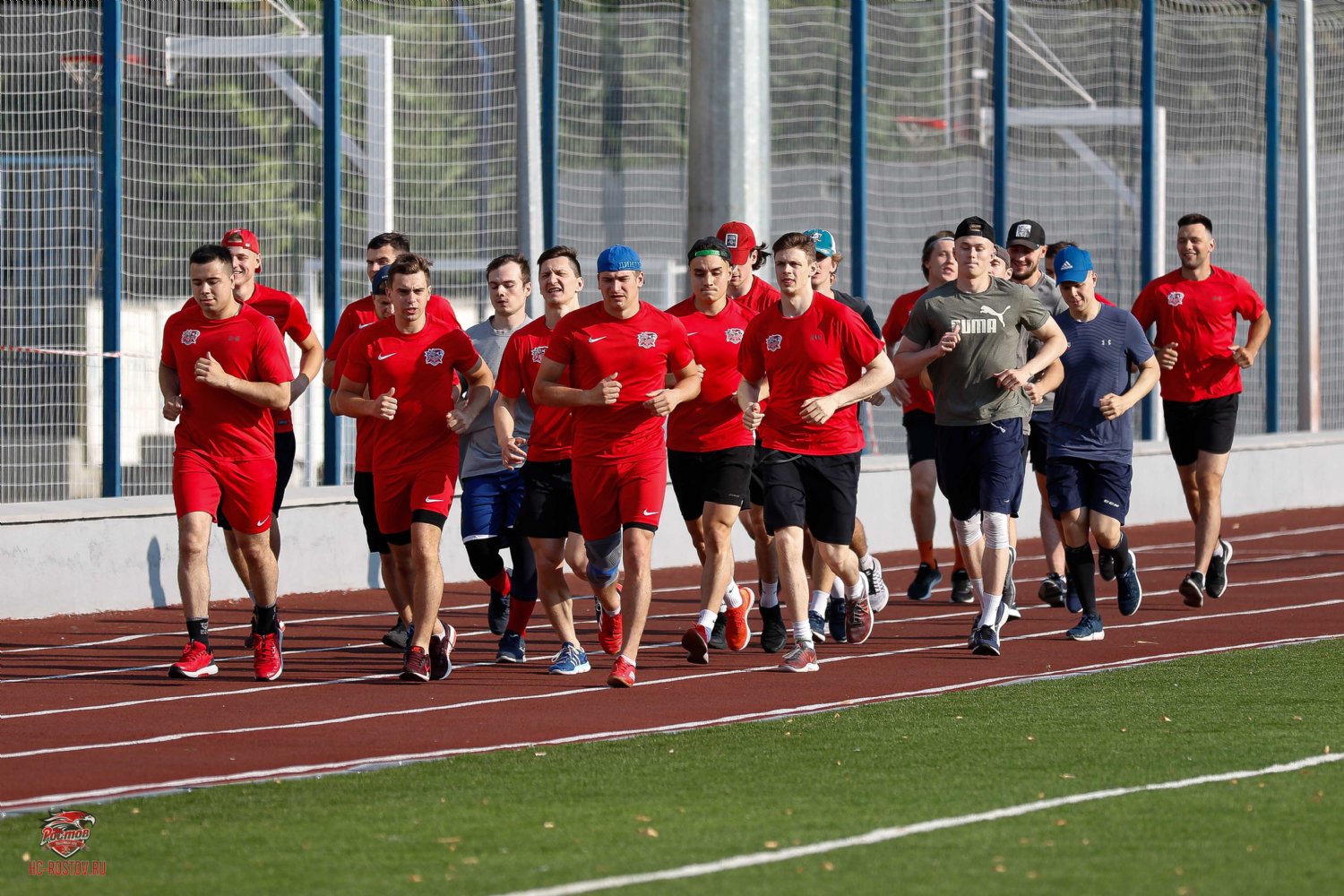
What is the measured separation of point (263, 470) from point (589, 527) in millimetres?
1681

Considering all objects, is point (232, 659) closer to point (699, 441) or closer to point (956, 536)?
point (699, 441)

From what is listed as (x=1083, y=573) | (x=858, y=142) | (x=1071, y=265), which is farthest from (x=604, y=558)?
(x=858, y=142)

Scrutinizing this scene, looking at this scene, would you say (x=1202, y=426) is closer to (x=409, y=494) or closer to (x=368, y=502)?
(x=368, y=502)

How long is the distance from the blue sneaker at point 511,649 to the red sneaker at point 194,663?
57.2 inches

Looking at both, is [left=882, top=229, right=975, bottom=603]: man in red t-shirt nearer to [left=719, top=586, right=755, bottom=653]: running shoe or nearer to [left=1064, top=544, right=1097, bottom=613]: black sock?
[left=1064, top=544, right=1097, bottom=613]: black sock

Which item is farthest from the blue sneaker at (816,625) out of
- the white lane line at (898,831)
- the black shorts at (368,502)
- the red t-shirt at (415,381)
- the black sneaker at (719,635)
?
the white lane line at (898,831)

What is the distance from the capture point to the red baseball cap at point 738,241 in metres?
11.8

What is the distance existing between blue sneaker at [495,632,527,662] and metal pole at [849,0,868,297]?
8649mm

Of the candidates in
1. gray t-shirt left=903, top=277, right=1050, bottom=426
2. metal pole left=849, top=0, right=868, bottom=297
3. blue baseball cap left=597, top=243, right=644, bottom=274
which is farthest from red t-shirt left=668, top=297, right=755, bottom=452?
metal pole left=849, top=0, right=868, bottom=297

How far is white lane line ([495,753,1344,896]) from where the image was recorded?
6.12 metres

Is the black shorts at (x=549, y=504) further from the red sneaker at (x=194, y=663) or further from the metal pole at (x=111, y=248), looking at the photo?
the metal pole at (x=111, y=248)

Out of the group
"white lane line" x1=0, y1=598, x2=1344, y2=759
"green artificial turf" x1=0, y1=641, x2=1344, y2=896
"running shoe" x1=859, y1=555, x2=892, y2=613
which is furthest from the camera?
"running shoe" x1=859, y1=555, x2=892, y2=613

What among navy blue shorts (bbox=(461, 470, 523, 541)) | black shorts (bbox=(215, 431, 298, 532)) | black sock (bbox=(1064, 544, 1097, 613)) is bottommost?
black sock (bbox=(1064, 544, 1097, 613))

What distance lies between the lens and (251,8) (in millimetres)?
15852
